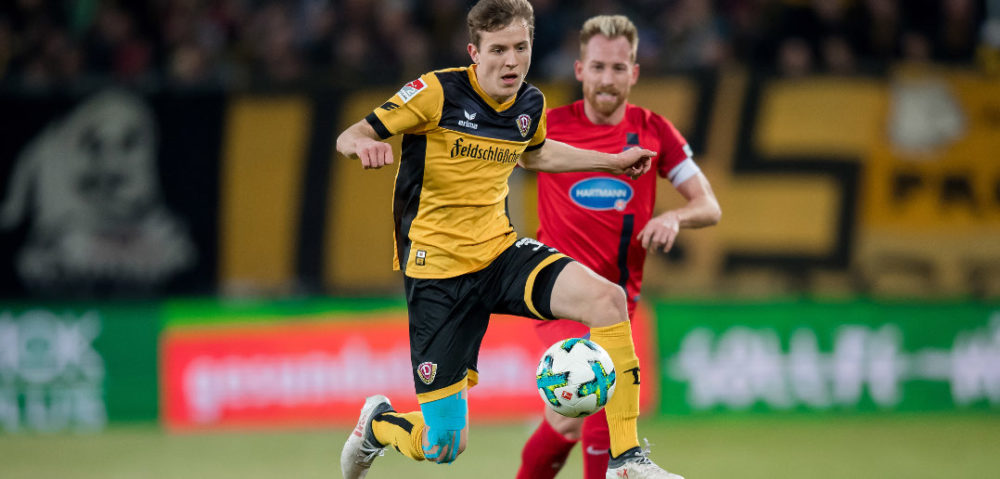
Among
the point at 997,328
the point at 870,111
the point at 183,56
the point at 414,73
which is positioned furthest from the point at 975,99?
the point at 183,56

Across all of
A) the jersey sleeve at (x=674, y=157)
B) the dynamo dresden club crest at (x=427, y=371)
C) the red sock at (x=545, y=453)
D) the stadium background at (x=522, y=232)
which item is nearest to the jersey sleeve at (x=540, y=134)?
the jersey sleeve at (x=674, y=157)

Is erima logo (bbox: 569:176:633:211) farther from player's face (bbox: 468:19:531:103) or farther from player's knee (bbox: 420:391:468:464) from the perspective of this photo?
player's knee (bbox: 420:391:468:464)

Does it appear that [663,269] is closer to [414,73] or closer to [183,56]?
[414,73]

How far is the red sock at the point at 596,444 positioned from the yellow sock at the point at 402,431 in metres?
0.92

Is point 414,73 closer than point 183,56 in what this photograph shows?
Yes

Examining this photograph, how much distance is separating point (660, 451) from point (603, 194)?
3846 millimetres

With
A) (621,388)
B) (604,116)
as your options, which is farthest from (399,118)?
(621,388)

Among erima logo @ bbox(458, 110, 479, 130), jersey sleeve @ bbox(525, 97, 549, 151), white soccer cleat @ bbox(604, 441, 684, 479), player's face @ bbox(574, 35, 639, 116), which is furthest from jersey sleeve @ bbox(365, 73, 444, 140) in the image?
white soccer cleat @ bbox(604, 441, 684, 479)

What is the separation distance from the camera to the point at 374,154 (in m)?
5.05

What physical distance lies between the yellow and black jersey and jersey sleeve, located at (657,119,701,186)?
35.4 inches

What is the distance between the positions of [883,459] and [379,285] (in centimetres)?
493

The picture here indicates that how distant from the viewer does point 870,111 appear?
11266 millimetres

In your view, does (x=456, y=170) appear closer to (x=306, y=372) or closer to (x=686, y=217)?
(x=686, y=217)

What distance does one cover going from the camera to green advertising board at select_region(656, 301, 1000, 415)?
35.9 ft
